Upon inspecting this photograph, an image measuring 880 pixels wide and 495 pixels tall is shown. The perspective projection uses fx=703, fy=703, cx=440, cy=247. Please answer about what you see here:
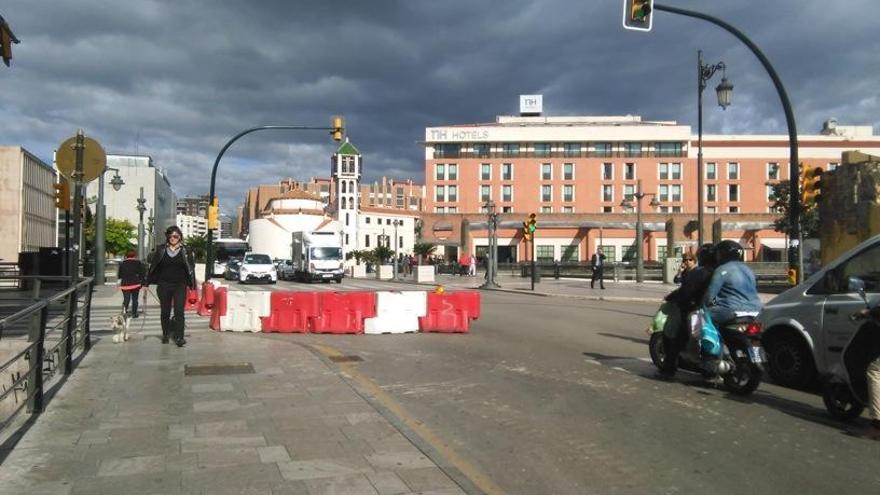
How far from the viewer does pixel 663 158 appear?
96062 mm

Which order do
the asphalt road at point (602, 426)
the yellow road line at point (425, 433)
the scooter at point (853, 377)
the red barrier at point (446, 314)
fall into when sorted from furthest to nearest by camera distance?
the red barrier at point (446, 314), the scooter at point (853, 377), the asphalt road at point (602, 426), the yellow road line at point (425, 433)

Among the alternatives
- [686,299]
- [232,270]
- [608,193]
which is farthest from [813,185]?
[608,193]

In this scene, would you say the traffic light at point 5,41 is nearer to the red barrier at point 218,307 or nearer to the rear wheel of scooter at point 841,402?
the red barrier at point 218,307

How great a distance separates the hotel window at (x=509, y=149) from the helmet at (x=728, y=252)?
90294 mm

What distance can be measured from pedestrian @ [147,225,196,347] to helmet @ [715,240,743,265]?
24.0 feet

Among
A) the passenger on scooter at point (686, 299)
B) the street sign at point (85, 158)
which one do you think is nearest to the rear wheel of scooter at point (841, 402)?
the passenger on scooter at point (686, 299)

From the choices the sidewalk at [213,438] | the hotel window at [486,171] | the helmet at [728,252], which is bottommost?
the sidewalk at [213,438]

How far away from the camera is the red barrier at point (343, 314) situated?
12.8 meters

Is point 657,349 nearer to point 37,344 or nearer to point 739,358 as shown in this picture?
point 739,358

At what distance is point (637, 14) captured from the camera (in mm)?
13281

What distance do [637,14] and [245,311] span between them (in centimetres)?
919

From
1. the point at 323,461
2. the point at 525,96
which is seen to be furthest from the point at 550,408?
the point at 525,96

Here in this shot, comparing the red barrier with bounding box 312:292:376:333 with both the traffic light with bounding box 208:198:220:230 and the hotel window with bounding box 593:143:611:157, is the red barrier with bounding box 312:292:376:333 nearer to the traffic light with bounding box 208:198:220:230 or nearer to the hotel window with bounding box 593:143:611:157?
the traffic light with bounding box 208:198:220:230

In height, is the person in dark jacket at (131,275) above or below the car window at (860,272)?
below
